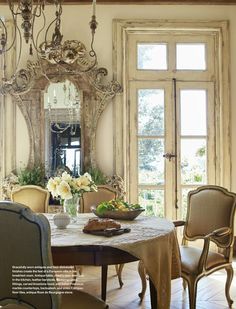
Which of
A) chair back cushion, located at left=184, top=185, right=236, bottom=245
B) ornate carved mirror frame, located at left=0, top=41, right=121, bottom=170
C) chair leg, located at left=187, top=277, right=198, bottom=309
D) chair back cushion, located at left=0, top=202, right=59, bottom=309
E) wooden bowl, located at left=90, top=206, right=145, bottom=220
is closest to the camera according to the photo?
chair back cushion, located at left=0, top=202, right=59, bottom=309

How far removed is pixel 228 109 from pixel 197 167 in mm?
816

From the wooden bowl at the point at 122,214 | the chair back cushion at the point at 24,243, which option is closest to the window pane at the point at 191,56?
the wooden bowl at the point at 122,214

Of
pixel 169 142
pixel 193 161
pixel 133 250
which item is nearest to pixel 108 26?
pixel 169 142

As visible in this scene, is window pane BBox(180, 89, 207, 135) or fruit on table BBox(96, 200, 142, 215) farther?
window pane BBox(180, 89, 207, 135)

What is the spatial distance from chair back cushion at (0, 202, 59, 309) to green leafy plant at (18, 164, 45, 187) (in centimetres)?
253

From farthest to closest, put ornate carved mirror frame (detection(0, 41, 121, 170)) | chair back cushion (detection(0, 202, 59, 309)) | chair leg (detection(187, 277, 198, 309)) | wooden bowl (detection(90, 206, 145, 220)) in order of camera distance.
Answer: ornate carved mirror frame (detection(0, 41, 121, 170))
wooden bowl (detection(90, 206, 145, 220))
chair leg (detection(187, 277, 198, 309))
chair back cushion (detection(0, 202, 59, 309))

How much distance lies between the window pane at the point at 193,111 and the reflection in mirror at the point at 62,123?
4.28 feet

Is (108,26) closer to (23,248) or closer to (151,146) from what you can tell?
(151,146)

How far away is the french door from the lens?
4379 millimetres

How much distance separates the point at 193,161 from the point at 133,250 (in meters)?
2.70

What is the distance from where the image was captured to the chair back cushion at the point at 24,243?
60.6 inches

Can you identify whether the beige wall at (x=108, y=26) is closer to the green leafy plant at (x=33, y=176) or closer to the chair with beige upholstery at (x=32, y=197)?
the green leafy plant at (x=33, y=176)

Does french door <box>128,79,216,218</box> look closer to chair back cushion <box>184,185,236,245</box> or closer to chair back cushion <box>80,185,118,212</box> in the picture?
chair back cushion <box>80,185,118,212</box>

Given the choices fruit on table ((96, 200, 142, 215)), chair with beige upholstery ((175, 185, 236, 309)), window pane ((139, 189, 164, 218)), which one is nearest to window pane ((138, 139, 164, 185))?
→ window pane ((139, 189, 164, 218))
